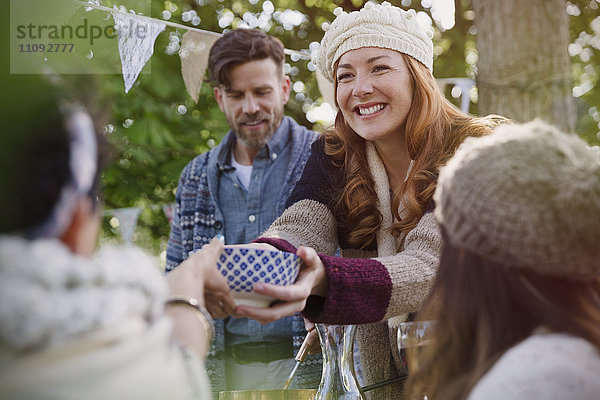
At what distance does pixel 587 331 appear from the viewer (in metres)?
0.83

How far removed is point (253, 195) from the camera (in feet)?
9.69

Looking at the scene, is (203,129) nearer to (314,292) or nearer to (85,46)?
(85,46)

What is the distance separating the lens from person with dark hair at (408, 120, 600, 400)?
0.78 m

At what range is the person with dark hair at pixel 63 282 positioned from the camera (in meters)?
0.59

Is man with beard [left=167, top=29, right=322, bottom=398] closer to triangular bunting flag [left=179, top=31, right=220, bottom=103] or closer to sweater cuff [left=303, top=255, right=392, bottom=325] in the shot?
triangular bunting flag [left=179, top=31, right=220, bottom=103]

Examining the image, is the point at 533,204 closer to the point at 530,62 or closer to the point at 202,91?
the point at 530,62

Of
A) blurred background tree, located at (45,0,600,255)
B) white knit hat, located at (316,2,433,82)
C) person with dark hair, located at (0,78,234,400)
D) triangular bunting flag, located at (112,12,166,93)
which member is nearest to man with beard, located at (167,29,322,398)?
triangular bunting flag, located at (112,12,166,93)

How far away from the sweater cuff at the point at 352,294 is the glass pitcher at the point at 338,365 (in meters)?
0.04

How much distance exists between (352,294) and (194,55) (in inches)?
101

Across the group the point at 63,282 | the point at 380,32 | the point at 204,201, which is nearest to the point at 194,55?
the point at 204,201

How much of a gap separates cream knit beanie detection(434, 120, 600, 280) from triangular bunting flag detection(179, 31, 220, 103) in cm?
286

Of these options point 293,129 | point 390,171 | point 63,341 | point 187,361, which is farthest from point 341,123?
point 63,341

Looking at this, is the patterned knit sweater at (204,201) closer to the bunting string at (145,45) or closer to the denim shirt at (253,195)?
the denim shirt at (253,195)

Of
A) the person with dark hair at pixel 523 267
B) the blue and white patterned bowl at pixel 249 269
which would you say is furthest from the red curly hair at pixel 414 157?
the person with dark hair at pixel 523 267
